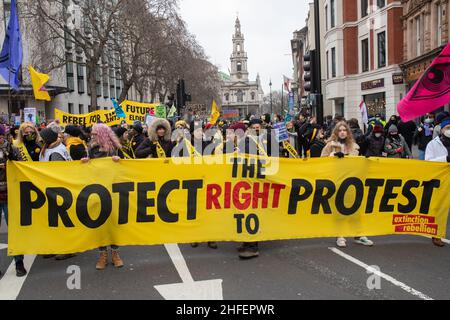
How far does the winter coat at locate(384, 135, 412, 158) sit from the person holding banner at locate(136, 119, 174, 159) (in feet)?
14.7

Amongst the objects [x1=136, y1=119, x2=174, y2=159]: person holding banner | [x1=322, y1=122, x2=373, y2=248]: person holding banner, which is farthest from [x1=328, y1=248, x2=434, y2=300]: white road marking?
[x1=136, y1=119, x2=174, y2=159]: person holding banner

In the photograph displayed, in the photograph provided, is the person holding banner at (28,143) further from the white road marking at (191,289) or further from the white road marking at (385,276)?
the white road marking at (385,276)

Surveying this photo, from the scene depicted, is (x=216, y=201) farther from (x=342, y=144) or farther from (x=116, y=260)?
(x=342, y=144)

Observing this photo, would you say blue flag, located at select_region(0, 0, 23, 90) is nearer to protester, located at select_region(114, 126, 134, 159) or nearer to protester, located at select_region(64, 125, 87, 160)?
protester, located at select_region(114, 126, 134, 159)

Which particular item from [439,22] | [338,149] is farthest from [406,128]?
[439,22]

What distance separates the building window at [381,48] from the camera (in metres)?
28.5

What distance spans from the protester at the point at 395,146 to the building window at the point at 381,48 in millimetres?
20508

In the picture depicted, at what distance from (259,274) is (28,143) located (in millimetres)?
3657

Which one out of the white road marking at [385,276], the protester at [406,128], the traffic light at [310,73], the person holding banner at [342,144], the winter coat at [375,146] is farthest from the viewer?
the protester at [406,128]

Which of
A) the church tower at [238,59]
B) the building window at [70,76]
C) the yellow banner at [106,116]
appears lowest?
the yellow banner at [106,116]

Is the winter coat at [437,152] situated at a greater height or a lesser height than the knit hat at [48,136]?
lesser

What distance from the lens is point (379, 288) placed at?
5.02m

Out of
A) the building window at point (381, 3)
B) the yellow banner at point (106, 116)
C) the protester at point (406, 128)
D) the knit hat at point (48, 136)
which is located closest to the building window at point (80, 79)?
the building window at point (381, 3)
